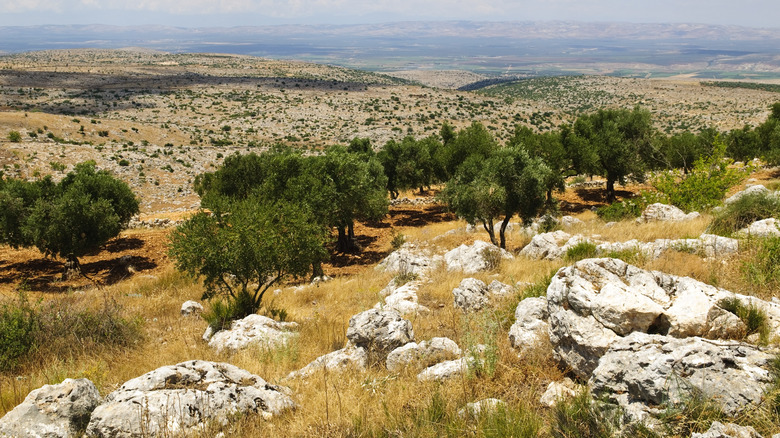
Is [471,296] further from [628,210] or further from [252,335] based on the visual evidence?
[628,210]

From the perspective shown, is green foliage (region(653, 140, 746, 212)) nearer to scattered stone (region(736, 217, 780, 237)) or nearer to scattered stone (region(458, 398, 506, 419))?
scattered stone (region(736, 217, 780, 237))

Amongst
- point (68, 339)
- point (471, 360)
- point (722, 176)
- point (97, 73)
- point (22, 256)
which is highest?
point (97, 73)

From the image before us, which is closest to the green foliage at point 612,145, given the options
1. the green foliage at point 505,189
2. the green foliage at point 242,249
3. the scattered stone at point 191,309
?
the green foliage at point 505,189

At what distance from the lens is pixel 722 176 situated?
17.2 m

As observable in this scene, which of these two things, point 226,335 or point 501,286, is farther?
point 501,286

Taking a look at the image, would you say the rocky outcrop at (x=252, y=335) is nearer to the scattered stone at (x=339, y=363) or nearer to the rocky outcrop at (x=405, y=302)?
the scattered stone at (x=339, y=363)

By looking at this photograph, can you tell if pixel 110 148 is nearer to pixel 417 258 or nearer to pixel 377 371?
pixel 417 258

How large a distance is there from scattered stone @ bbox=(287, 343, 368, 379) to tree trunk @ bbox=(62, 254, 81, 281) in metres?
18.3

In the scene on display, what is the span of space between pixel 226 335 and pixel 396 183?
89.9 feet

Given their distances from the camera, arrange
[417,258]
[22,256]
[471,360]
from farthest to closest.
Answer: [22,256] → [417,258] → [471,360]

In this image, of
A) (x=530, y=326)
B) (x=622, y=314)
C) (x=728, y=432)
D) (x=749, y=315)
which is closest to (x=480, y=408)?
(x=728, y=432)

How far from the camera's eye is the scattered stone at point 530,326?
20.0 feet

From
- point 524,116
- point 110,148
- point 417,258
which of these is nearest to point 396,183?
point 417,258

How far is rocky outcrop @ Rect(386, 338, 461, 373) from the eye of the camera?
6.00 m
